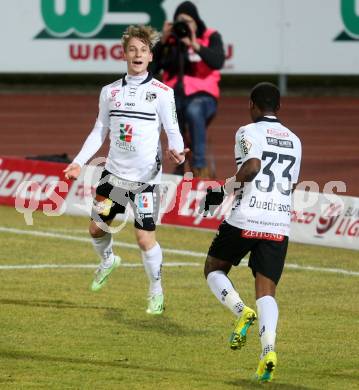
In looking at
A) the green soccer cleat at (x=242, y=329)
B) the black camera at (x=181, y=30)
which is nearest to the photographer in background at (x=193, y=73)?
the black camera at (x=181, y=30)

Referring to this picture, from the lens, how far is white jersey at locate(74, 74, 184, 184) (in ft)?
38.7

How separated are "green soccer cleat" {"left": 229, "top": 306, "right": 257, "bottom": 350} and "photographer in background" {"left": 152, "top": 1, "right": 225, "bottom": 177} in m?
8.99

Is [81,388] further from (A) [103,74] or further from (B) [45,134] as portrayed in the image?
(A) [103,74]

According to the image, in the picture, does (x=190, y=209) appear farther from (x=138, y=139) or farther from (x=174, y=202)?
(x=138, y=139)

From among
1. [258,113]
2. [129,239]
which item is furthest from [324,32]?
[258,113]

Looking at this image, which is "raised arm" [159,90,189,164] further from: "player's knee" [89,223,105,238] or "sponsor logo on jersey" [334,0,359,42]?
"sponsor logo on jersey" [334,0,359,42]

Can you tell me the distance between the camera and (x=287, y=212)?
384 inches

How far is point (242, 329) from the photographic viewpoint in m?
9.61

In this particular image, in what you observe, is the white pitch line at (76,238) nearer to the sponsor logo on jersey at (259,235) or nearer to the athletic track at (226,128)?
the athletic track at (226,128)

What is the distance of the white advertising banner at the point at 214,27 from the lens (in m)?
30.4

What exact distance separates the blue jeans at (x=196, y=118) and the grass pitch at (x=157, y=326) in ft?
9.52

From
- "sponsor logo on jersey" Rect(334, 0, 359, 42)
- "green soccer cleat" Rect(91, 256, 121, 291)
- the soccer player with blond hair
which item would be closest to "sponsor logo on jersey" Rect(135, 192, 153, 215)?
the soccer player with blond hair

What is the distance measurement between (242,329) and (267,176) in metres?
1.06

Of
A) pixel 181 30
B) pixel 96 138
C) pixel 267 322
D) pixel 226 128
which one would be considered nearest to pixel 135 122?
pixel 96 138
